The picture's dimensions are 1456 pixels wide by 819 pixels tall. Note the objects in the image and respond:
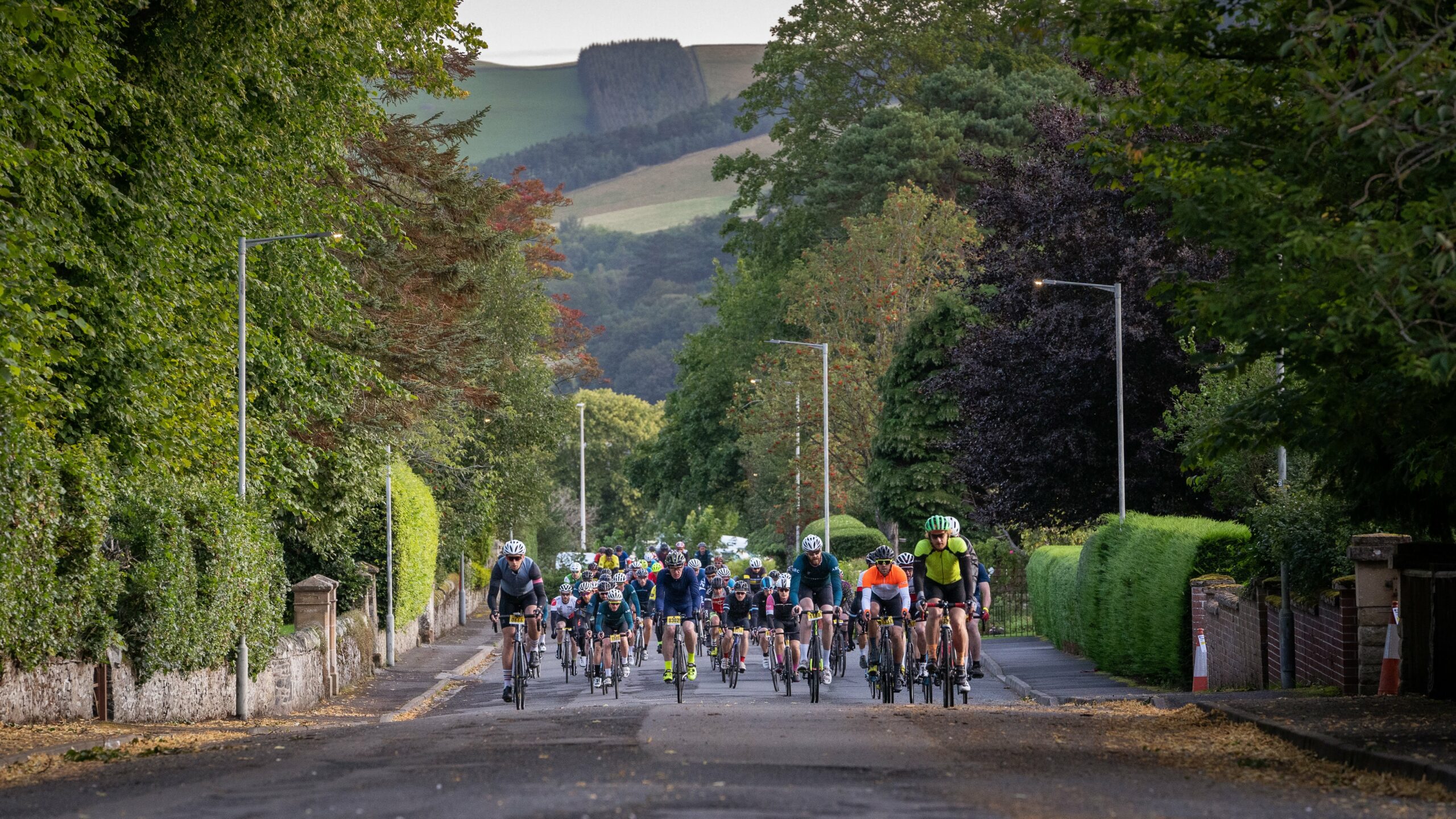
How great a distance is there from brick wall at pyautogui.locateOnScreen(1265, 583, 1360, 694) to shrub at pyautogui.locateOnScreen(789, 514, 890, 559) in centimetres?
3486

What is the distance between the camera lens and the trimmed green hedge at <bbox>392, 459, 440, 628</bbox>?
132 feet

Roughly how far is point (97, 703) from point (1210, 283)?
1214 cm

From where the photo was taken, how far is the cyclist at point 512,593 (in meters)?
21.1

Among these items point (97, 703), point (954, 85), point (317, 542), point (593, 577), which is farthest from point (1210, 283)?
point (954, 85)

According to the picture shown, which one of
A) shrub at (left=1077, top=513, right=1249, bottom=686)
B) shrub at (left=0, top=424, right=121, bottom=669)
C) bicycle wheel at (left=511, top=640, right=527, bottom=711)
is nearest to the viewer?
shrub at (left=0, top=424, right=121, bottom=669)

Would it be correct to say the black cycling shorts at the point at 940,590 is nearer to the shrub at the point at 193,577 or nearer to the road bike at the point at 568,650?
the shrub at the point at 193,577

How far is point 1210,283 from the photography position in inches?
536

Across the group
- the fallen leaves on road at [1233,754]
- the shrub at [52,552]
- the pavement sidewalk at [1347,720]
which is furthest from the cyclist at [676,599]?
the shrub at [52,552]

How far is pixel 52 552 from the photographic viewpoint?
1625 cm

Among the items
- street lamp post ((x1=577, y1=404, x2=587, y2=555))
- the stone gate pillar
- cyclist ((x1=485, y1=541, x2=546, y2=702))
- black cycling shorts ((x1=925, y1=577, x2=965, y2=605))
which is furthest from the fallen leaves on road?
street lamp post ((x1=577, y1=404, x2=587, y2=555))

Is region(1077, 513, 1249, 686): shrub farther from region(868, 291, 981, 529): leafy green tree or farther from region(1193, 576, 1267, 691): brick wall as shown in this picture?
region(868, 291, 981, 529): leafy green tree

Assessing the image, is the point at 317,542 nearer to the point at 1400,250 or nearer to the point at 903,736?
the point at 903,736

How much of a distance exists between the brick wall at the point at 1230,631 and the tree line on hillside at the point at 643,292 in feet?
356

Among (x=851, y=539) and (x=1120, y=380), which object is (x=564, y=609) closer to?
(x=1120, y=380)
